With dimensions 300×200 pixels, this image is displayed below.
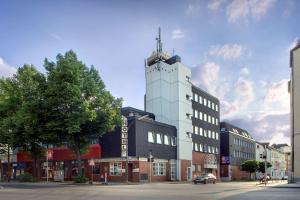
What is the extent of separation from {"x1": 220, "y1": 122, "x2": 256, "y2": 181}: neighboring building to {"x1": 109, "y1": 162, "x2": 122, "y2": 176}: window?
43099 mm

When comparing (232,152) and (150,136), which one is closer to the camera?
(150,136)

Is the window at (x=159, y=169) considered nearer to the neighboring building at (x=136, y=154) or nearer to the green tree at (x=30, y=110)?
the neighboring building at (x=136, y=154)

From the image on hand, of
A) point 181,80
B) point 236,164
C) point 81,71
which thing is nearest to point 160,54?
point 181,80

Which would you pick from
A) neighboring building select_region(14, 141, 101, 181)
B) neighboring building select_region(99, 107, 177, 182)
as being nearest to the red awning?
neighboring building select_region(14, 141, 101, 181)

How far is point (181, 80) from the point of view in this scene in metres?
70.4

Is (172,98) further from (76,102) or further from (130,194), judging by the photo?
(130,194)

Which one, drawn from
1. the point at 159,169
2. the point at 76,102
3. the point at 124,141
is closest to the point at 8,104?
the point at 76,102

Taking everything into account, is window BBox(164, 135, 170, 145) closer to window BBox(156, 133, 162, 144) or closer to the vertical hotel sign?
window BBox(156, 133, 162, 144)

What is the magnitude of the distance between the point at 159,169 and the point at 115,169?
8.20 metres

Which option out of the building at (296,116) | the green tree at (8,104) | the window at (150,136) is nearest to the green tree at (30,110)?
the green tree at (8,104)

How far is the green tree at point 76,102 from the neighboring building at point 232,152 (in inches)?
2078

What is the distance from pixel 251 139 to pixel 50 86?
8701 cm

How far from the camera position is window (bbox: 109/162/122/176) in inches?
2281

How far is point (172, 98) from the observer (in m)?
69.9
